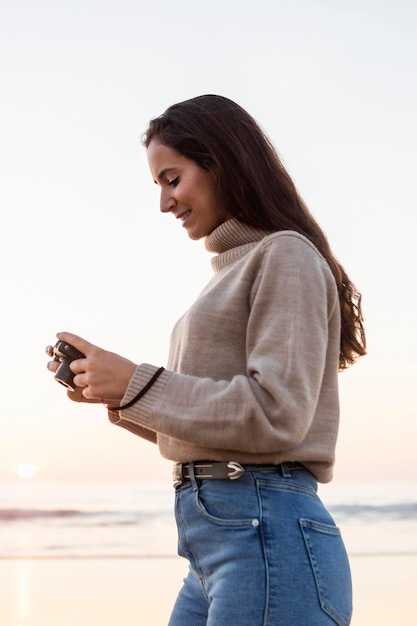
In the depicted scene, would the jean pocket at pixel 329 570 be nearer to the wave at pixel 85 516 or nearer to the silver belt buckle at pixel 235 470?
the silver belt buckle at pixel 235 470

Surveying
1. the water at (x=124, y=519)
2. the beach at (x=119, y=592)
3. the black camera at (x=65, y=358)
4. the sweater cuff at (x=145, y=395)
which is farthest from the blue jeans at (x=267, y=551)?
the water at (x=124, y=519)

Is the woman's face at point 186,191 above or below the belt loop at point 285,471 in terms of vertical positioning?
above

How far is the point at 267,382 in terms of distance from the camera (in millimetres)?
1625

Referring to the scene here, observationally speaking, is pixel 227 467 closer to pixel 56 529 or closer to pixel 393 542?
pixel 393 542

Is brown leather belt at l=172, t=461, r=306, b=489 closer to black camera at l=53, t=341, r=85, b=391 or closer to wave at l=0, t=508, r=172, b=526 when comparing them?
black camera at l=53, t=341, r=85, b=391

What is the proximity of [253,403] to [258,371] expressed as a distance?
63 millimetres

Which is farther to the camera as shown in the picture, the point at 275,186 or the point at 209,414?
the point at 275,186

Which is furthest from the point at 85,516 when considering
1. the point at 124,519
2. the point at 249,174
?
the point at 249,174

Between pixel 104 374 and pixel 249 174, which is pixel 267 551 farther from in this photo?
pixel 249 174

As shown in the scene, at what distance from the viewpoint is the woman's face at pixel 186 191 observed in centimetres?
199

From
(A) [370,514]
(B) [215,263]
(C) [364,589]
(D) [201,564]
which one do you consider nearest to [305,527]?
(D) [201,564]

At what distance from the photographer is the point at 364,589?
19.7 feet

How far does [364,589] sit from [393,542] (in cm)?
393

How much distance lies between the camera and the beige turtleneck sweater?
1.64 meters
